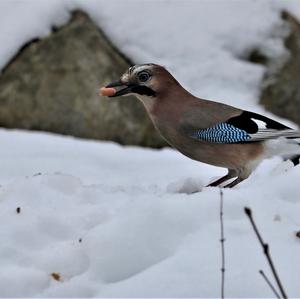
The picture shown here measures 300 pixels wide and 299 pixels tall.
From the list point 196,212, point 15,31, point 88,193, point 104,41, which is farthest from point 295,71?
point 196,212

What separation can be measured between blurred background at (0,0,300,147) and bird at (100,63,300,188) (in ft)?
8.41

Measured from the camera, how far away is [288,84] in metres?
7.91

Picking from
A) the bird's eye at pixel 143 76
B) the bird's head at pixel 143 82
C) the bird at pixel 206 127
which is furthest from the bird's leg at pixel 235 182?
the bird's eye at pixel 143 76

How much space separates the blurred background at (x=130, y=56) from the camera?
7.47 metres

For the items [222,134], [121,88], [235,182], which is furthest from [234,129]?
[121,88]

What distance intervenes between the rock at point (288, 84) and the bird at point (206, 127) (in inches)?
113

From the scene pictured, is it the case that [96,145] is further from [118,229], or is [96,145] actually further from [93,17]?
[118,229]

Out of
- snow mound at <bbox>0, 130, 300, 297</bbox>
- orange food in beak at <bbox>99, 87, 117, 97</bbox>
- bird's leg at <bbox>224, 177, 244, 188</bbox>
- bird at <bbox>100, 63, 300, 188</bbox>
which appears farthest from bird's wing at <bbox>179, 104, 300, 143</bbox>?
snow mound at <bbox>0, 130, 300, 297</bbox>

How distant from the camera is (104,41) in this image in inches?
304

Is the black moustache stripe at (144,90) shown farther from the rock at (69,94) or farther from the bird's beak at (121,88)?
the rock at (69,94)

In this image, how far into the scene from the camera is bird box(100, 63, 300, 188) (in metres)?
4.75

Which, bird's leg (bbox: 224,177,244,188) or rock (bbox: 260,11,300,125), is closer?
bird's leg (bbox: 224,177,244,188)

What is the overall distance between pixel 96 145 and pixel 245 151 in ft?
8.29

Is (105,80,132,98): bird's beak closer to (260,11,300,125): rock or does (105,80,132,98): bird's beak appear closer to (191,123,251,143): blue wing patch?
(191,123,251,143): blue wing patch
